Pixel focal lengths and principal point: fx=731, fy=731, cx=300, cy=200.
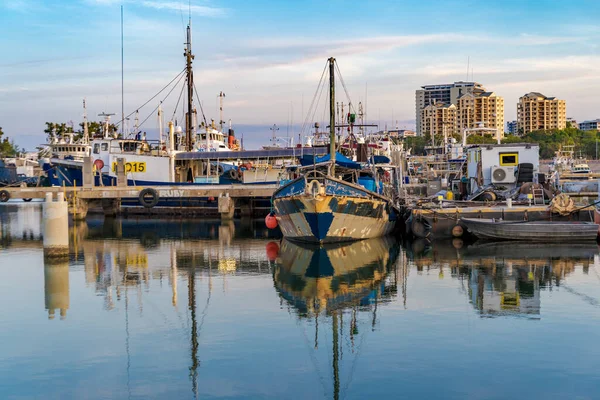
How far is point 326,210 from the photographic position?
2961 centimetres

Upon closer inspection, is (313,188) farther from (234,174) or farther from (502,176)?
(234,174)

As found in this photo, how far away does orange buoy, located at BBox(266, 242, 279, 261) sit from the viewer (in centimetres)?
2888

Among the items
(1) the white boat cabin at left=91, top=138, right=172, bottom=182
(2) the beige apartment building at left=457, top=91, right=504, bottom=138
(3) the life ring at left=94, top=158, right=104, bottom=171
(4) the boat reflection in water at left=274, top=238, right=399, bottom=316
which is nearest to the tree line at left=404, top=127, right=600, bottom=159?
(2) the beige apartment building at left=457, top=91, right=504, bottom=138

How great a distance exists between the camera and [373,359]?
1401cm

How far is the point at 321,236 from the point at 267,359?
16.9m

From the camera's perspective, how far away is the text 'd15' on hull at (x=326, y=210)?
29.4m

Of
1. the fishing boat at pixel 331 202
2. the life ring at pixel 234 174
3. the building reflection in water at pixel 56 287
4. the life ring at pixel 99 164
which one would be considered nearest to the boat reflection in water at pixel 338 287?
the fishing boat at pixel 331 202

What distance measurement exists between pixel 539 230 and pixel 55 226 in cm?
1970

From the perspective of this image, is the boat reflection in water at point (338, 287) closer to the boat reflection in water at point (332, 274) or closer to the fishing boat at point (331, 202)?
the boat reflection in water at point (332, 274)

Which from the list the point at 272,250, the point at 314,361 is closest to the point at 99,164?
the point at 272,250

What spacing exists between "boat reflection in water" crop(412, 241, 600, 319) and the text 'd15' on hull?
2.76 m

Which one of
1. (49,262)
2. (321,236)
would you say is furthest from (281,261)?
(49,262)

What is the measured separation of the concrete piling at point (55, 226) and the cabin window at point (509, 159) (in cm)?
2354

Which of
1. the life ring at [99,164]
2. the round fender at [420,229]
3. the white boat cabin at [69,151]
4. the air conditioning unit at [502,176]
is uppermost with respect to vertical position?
the white boat cabin at [69,151]
